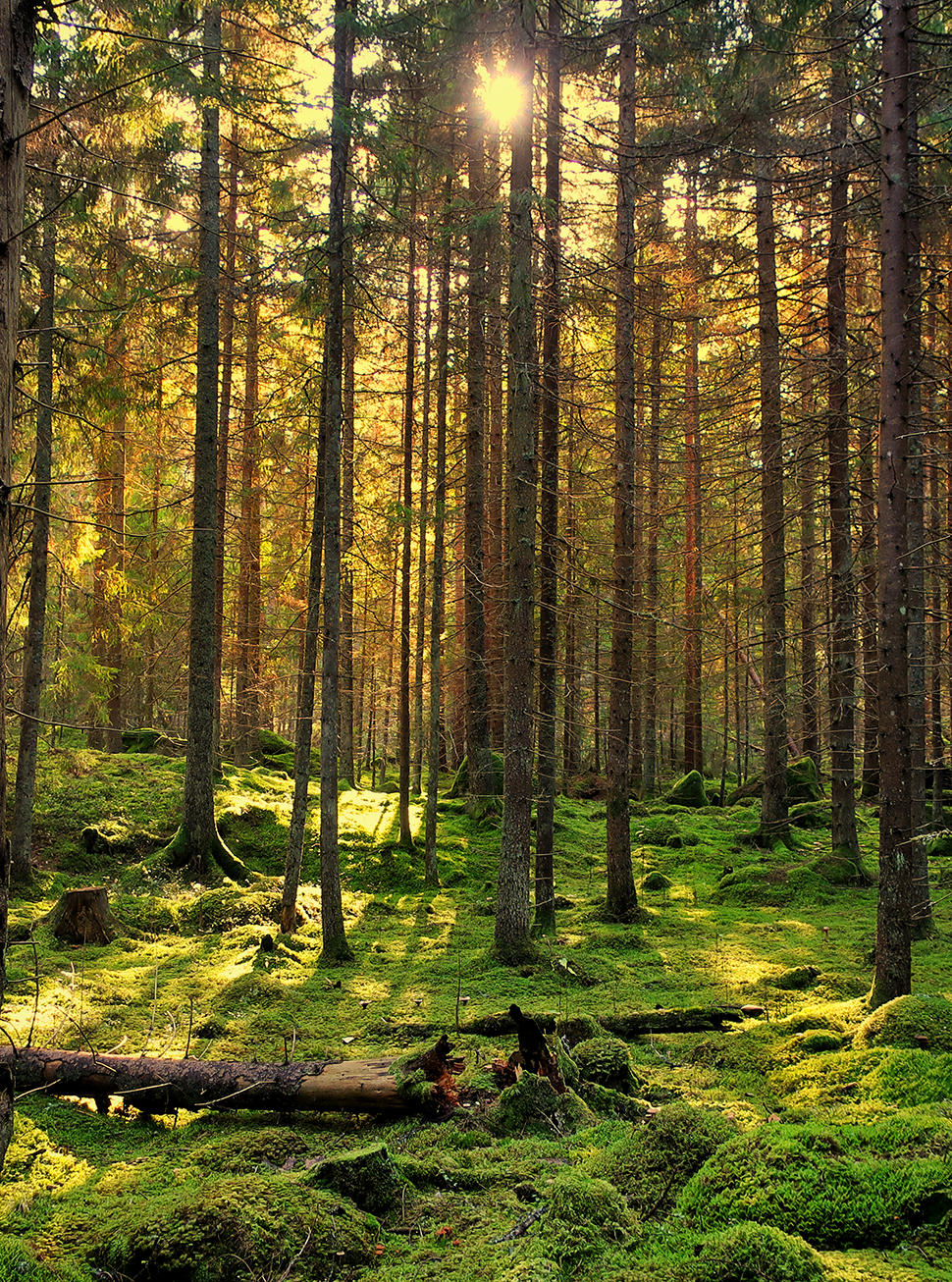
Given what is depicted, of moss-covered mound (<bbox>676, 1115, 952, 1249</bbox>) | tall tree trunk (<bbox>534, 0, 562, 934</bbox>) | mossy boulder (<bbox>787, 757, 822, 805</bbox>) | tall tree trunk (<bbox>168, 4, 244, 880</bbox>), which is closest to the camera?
moss-covered mound (<bbox>676, 1115, 952, 1249</bbox>)

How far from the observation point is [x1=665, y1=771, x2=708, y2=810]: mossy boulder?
890 inches

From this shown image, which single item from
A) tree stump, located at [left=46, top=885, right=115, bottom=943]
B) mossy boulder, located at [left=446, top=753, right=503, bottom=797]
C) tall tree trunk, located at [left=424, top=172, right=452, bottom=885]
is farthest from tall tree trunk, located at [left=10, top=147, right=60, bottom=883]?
mossy boulder, located at [left=446, top=753, right=503, bottom=797]

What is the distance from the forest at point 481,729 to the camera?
4.10m

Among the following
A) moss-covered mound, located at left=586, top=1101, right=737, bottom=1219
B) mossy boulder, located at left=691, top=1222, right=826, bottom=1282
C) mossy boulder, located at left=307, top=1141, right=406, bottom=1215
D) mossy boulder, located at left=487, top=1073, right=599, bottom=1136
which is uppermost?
mossy boulder, located at left=691, top=1222, right=826, bottom=1282

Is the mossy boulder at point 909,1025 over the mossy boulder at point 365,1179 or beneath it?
over

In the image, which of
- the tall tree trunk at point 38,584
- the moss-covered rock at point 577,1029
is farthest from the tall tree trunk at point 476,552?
the moss-covered rock at point 577,1029

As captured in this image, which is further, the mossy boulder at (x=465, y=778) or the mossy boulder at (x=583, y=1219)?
the mossy boulder at (x=465, y=778)

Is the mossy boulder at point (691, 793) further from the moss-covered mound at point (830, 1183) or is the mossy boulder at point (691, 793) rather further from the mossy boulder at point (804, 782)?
the moss-covered mound at point (830, 1183)

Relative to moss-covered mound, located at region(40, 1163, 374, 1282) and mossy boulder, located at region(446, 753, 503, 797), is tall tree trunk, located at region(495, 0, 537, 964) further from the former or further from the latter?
mossy boulder, located at region(446, 753, 503, 797)

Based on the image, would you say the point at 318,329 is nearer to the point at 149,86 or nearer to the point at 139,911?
the point at 149,86

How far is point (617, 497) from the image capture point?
37.3 ft

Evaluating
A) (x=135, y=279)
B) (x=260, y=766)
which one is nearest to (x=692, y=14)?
(x=135, y=279)

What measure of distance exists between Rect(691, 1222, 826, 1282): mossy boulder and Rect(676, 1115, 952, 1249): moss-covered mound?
12.1 inches

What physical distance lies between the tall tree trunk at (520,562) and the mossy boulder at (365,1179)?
5.23m
